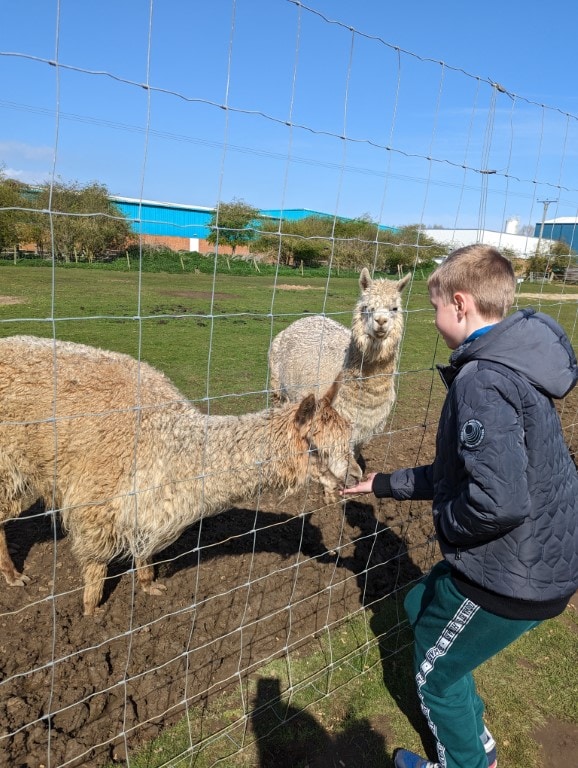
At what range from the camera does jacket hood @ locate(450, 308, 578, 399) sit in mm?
1685

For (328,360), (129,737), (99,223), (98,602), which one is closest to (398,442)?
(328,360)

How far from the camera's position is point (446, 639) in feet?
6.57

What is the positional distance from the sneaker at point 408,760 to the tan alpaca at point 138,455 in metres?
1.38

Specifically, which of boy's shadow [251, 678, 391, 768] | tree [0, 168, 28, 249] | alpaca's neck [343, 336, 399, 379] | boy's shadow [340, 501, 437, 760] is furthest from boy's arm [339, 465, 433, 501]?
tree [0, 168, 28, 249]

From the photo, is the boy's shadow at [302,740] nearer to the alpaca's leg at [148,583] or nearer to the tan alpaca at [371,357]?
the alpaca's leg at [148,583]

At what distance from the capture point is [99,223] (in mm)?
11664

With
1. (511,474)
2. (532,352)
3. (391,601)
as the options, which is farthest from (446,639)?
(391,601)

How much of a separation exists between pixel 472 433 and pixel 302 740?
1939 mm

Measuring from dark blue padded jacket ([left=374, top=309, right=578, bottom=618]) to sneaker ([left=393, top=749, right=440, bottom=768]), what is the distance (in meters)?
1.14

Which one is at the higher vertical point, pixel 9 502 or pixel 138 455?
pixel 138 455

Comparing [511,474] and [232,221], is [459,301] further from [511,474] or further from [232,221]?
[232,221]

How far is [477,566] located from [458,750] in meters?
0.97

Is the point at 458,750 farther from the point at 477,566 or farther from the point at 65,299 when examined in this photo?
the point at 65,299

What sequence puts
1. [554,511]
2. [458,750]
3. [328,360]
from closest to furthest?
[554,511], [458,750], [328,360]
